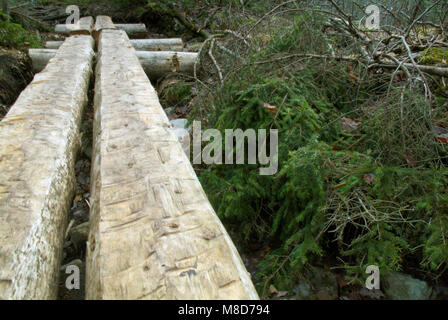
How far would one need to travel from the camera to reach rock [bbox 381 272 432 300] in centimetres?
190

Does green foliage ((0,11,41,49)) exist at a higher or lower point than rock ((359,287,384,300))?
higher

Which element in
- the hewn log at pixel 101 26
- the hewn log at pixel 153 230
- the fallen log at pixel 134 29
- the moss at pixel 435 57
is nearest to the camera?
the hewn log at pixel 153 230

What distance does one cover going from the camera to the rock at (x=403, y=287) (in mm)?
1897

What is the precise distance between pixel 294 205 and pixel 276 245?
47 cm

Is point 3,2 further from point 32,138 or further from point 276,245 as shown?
point 276,245

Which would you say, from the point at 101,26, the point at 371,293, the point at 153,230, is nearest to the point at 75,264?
the point at 153,230

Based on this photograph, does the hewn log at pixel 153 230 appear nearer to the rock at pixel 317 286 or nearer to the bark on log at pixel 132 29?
the rock at pixel 317 286

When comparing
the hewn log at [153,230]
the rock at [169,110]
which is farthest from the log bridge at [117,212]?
the rock at [169,110]

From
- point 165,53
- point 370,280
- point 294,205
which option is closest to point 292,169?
point 294,205

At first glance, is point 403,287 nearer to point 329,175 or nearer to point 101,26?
point 329,175

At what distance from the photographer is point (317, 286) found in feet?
6.91

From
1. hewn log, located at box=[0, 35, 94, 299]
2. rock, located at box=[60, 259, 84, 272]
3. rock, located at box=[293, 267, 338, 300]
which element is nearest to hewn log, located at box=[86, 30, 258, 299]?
hewn log, located at box=[0, 35, 94, 299]

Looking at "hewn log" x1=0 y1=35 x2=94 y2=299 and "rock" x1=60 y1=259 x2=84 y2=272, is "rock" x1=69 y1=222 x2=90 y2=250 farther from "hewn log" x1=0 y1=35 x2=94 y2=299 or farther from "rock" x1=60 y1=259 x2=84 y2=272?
"hewn log" x1=0 y1=35 x2=94 y2=299

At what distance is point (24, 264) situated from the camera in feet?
4.22
